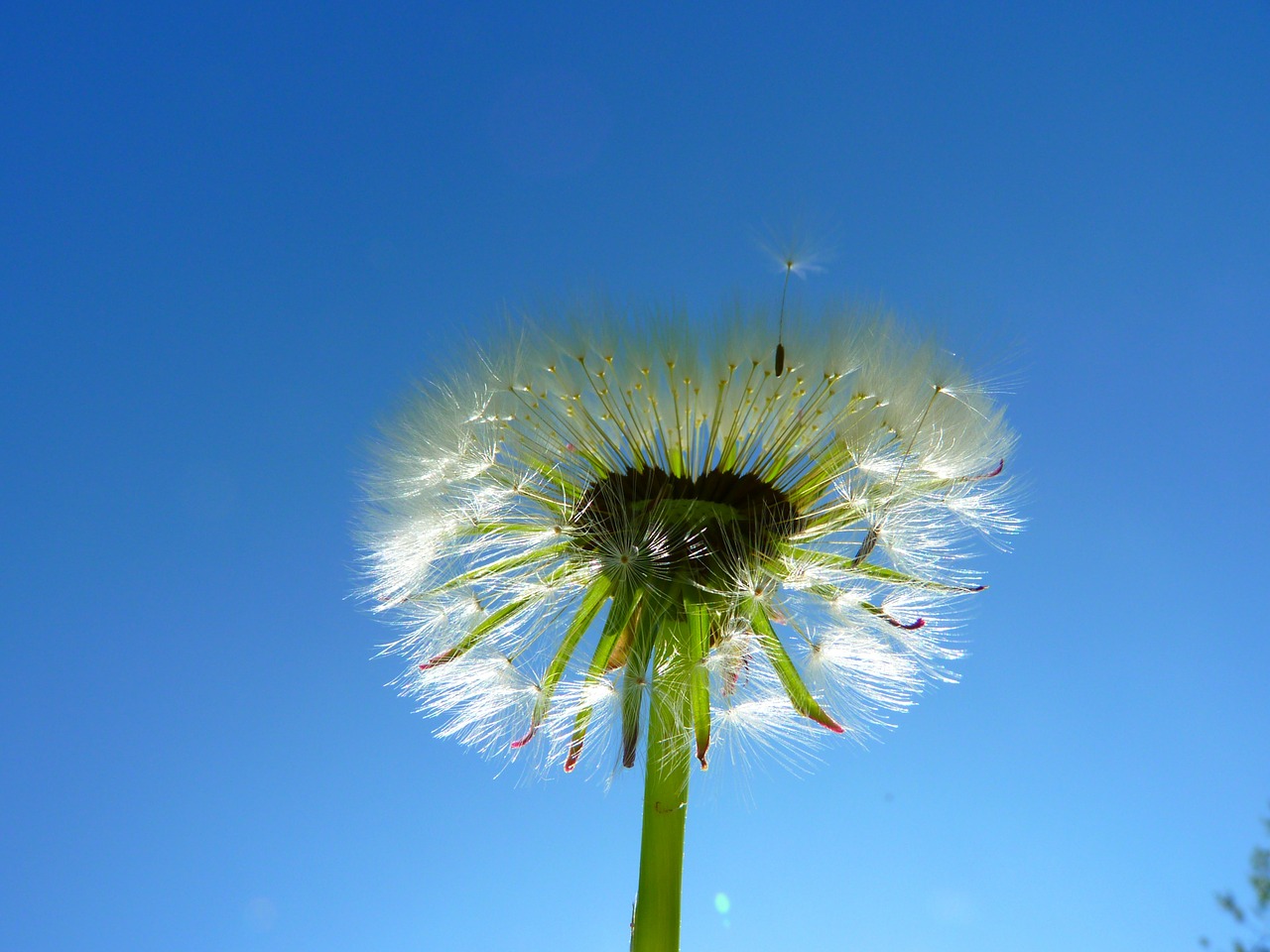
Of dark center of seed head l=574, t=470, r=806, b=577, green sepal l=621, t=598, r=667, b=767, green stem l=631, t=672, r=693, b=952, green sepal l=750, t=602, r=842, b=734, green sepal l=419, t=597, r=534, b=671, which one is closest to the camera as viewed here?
green stem l=631, t=672, r=693, b=952

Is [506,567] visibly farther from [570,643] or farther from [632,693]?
[632,693]

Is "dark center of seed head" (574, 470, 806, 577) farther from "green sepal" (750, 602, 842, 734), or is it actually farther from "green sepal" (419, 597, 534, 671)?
"green sepal" (419, 597, 534, 671)

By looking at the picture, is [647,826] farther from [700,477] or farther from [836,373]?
[836,373]

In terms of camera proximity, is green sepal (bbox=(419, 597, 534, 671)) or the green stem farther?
green sepal (bbox=(419, 597, 534, 671))

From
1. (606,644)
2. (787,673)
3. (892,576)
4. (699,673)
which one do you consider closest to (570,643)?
(606,644)

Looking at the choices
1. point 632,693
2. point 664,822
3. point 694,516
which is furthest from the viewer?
point 694,516

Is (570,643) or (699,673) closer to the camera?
(699,673)
